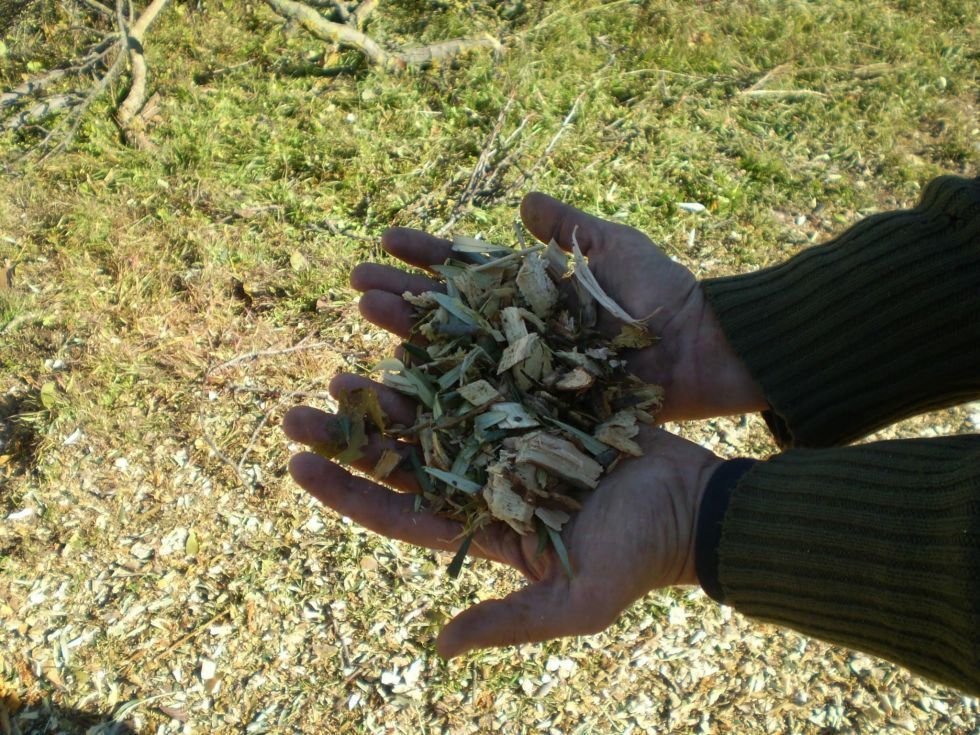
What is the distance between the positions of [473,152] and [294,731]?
2.56 metres

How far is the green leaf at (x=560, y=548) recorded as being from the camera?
182 cm

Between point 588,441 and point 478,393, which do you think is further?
point 478,393

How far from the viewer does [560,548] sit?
1.87 m

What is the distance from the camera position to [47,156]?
4.10 meters

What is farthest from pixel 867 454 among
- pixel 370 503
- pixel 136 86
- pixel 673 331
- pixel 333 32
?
pixel 136 86

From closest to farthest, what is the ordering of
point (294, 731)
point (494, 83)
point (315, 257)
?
point (294, 731)
point (315, 257)
point (494, 83)

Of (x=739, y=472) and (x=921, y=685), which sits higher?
(x=739, y=472)

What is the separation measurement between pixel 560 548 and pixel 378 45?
11.4 ft

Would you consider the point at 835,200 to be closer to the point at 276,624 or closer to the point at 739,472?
the point at 739,472

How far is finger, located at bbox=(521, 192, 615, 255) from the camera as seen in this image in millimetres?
2521

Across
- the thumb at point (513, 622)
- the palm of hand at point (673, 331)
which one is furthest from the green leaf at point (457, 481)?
the palm of hand at point (673, 331)

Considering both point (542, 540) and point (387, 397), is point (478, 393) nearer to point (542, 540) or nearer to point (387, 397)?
point (387, 397)

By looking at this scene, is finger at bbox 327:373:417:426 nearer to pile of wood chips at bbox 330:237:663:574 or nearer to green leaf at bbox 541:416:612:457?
pile of wood chips at bbox 330:237:663:574

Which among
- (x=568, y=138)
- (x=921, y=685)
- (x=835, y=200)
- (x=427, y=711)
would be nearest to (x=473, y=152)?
(x=568, y=138)
